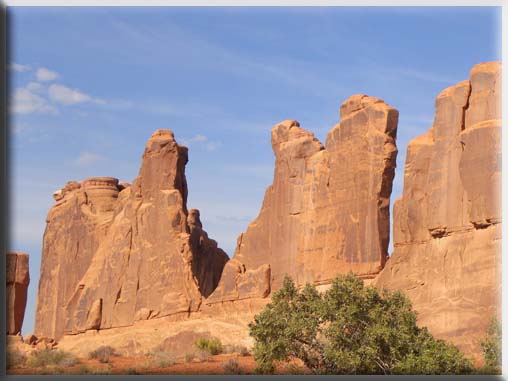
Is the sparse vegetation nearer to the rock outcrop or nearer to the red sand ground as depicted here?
the red sand ground

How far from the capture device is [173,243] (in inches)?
2345

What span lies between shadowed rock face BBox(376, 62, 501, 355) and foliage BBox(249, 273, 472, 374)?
7.47 meters

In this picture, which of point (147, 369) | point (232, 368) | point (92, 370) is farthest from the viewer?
point (147, 369)

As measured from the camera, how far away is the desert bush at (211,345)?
47375 mm

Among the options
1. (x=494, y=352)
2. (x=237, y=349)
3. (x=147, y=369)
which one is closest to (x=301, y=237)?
(x=237, y=349)

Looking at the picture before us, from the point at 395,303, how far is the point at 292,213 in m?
22.3

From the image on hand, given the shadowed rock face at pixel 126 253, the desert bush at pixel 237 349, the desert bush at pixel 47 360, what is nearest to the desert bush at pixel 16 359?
→ the desert bush at pixel 47 360

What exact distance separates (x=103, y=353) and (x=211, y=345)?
650 centimetres

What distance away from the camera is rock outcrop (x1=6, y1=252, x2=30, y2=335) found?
139 feet

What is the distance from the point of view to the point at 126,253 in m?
63.2

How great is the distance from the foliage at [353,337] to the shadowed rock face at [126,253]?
86.0ft

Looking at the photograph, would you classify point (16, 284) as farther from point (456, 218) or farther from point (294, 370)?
point (456, 218)

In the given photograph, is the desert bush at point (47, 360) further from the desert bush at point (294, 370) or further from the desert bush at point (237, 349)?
the desert bush at point (294, 370)

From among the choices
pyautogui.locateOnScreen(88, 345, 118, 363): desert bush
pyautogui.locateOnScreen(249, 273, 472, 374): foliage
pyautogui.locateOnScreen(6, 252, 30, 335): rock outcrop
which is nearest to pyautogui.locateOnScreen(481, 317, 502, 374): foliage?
pyautogui.locateOnScreen(249, 273, 472, 374): foliage
